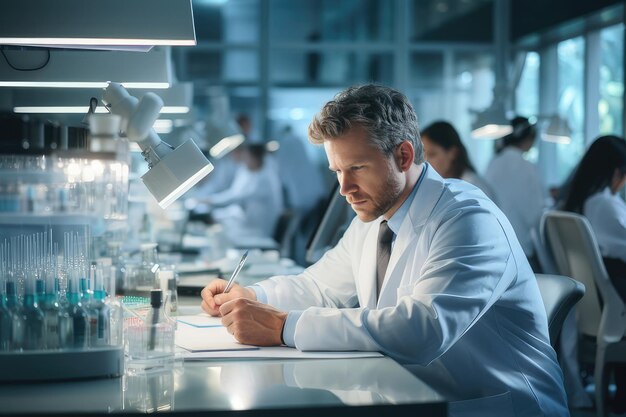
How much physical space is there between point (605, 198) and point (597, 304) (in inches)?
26.4

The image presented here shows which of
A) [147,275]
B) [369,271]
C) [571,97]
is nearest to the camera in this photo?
[369,271]

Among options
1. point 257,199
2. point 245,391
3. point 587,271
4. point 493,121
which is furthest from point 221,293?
point 257,199

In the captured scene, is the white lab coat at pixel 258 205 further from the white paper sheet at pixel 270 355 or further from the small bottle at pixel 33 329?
the small bottle at pixel 33 329

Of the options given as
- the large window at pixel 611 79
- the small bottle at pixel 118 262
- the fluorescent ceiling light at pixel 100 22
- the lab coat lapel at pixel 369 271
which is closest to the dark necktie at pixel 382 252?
the lab coat lapel at pixel 369 271

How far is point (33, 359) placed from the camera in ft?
5.32

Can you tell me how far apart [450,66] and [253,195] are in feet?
10.7

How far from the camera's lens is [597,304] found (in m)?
3.71

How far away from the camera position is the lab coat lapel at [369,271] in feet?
7.70

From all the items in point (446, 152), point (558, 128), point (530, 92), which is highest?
point (530, 92)

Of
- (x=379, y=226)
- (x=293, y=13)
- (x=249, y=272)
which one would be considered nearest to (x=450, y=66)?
(x=293, y=13)

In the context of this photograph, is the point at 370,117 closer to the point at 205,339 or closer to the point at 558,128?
the point at 205,339

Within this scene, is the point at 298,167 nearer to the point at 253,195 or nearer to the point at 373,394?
the point at 253,195

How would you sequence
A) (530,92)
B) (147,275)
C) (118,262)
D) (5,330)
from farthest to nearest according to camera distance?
(530,92), (118,262), (147,275), (5,330)

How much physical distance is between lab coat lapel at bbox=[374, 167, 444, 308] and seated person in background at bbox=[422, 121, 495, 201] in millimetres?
2282
